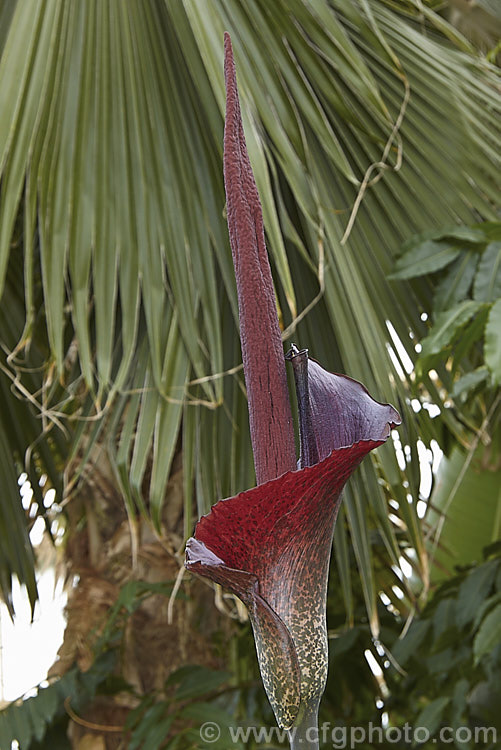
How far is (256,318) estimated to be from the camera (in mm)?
183

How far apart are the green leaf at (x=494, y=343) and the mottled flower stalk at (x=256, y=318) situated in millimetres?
420

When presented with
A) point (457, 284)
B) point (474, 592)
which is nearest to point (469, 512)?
point (474, 592)

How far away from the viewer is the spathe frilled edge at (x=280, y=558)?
0.17 meters

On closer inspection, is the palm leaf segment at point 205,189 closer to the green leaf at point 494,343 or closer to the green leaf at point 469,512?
the green leaf at point 494,343

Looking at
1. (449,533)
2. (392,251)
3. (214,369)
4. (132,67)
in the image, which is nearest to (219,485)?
(214,369)

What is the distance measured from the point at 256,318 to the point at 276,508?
0.05 m

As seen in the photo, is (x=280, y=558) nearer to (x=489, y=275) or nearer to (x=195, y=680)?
(x=489, y=275)

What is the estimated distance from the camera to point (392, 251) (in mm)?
791

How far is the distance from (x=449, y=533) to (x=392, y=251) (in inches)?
37.5

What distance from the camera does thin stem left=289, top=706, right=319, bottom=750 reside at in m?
0.17

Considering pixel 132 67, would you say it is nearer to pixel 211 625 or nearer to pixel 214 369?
pixel 214 369

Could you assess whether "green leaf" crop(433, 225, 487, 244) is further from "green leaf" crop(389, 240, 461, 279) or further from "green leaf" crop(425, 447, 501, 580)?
"green leaf" crop(425, 447, 501, 580)

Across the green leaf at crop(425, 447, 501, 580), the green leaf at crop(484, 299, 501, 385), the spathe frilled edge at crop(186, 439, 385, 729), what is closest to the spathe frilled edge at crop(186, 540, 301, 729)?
the spathe frilled edge at crop(186, 439, 385, 729)
